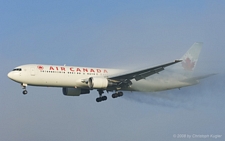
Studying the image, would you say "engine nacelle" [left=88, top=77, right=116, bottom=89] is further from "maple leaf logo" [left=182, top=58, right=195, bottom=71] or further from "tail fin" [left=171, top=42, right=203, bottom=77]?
"maple leaf logo" [left=182, top=58, right=195, bottom=71]

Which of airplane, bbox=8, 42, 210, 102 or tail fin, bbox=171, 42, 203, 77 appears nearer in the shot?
airplane, bbox=8, 42, 210, 102

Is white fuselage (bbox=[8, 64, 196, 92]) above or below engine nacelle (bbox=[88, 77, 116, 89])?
above

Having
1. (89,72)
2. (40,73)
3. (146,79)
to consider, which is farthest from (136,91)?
(40,73)

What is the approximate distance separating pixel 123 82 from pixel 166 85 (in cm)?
669

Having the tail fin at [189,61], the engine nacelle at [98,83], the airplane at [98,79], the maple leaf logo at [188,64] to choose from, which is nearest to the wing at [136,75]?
the airplane at [98,79]

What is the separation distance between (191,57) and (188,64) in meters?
1.32

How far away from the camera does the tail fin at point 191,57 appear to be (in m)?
74.7

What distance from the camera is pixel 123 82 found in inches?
2726

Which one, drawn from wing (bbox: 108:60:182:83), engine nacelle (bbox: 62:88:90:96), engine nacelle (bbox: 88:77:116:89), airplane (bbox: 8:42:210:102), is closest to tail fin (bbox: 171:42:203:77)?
airplane (bbox: 8:42:210:102)

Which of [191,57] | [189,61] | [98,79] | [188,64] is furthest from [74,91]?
[191,57]

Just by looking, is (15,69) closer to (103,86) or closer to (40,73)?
(40,73)

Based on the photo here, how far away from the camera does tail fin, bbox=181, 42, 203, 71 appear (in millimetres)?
74688

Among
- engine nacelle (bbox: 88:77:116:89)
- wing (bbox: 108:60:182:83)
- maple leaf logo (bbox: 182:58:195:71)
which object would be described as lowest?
engine nacelle (bbox: 88:77:116:89)

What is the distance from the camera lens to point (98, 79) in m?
67.3
